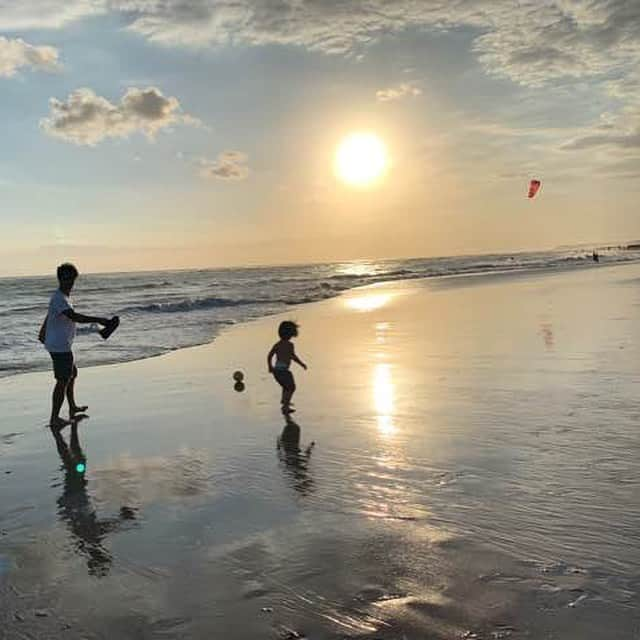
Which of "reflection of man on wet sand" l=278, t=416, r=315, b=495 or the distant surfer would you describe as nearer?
"reflection of man on wet sand" l=278, t=416, r=315, b=495

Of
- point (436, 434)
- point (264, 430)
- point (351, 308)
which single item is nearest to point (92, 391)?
point (264, 430)

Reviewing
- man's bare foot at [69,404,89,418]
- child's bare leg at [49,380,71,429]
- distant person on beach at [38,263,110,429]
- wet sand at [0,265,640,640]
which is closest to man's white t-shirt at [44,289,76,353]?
distant person on beach at [38,263,110,429]

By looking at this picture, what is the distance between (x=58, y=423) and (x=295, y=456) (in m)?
3.46

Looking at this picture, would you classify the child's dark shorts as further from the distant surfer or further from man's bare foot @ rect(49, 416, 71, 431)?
man's bare foot @ rect(49, 416, 71, 431)

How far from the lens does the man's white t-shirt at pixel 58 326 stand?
28.0 ft

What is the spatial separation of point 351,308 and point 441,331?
9813mm

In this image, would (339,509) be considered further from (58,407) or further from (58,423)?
(58,407)

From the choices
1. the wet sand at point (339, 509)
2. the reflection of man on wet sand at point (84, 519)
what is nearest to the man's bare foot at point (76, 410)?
the wet sand at point (339, 509)

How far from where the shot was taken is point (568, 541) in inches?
160

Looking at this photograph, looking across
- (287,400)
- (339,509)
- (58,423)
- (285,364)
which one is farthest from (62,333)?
(339,509)

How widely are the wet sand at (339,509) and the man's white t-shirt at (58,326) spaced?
1.00 meters

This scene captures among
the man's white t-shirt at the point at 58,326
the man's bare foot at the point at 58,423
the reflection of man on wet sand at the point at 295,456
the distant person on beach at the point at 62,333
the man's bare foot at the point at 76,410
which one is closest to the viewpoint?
the reflection of man on wet sand at the point at 295,456

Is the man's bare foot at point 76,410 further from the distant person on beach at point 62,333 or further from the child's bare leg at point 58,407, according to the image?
the child's bare leg at point 58,407

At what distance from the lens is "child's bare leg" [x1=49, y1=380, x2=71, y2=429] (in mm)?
8141
